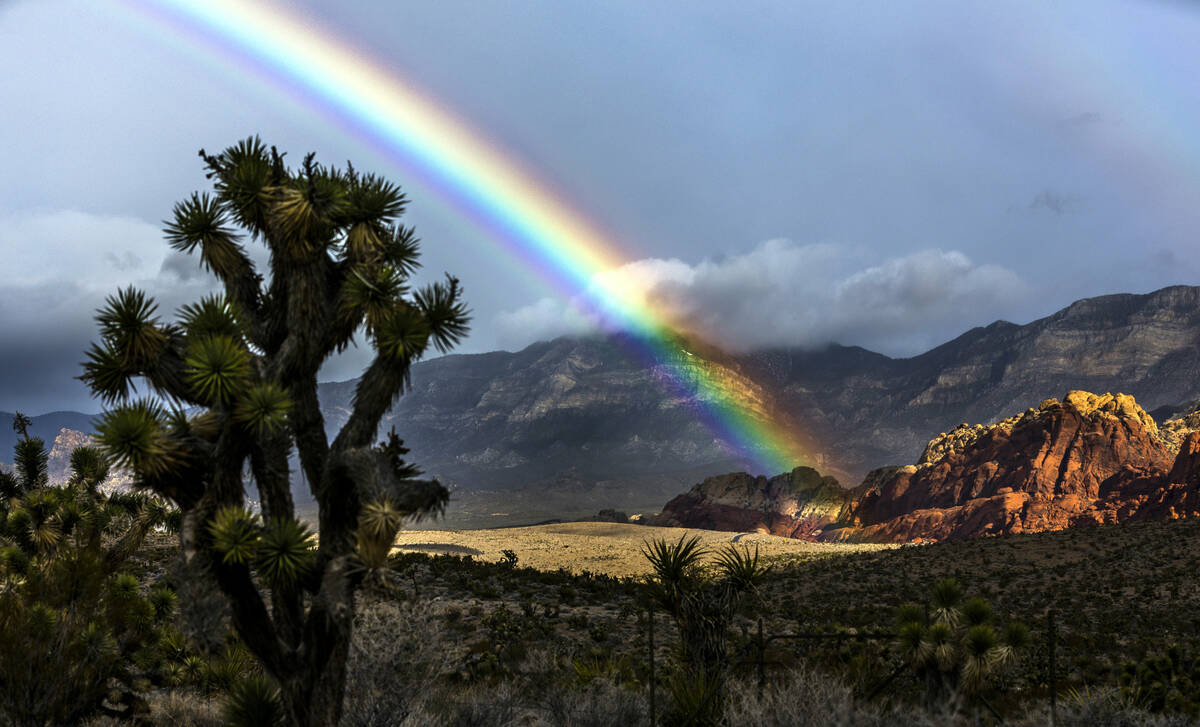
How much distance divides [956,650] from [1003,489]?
100041 mm

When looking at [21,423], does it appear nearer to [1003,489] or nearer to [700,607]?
→ [700,607]

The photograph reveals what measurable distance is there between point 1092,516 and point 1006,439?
1149 inches

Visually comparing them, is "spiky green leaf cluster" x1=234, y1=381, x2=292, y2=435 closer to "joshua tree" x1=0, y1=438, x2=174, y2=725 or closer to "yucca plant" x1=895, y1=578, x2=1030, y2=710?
"joshua tree" x1=0, y1=438, x2=174, y2=725

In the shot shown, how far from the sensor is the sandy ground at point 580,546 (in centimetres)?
5370

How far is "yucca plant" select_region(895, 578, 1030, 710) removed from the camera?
1130 cm

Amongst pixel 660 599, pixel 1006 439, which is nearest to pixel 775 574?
pixel 660 599

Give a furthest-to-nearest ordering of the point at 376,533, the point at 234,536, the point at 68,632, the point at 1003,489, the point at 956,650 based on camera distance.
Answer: the point at 1003,489 → the point at 956,650 → the point at 68,632 → the point at 234,536 → the point at 376,533

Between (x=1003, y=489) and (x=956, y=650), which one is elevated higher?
(x=1003, y=489)

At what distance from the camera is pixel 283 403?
25.7 feet

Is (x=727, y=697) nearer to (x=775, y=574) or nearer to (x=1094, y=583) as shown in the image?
(x=1094, y=583)

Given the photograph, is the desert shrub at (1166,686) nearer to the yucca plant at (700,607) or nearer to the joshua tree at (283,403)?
the yucca plant at (700,607)

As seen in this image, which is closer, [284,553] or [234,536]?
[234,536]

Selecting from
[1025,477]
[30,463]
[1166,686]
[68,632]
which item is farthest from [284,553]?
[1025,477]

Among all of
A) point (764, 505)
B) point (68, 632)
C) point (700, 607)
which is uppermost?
point (764, 505)
